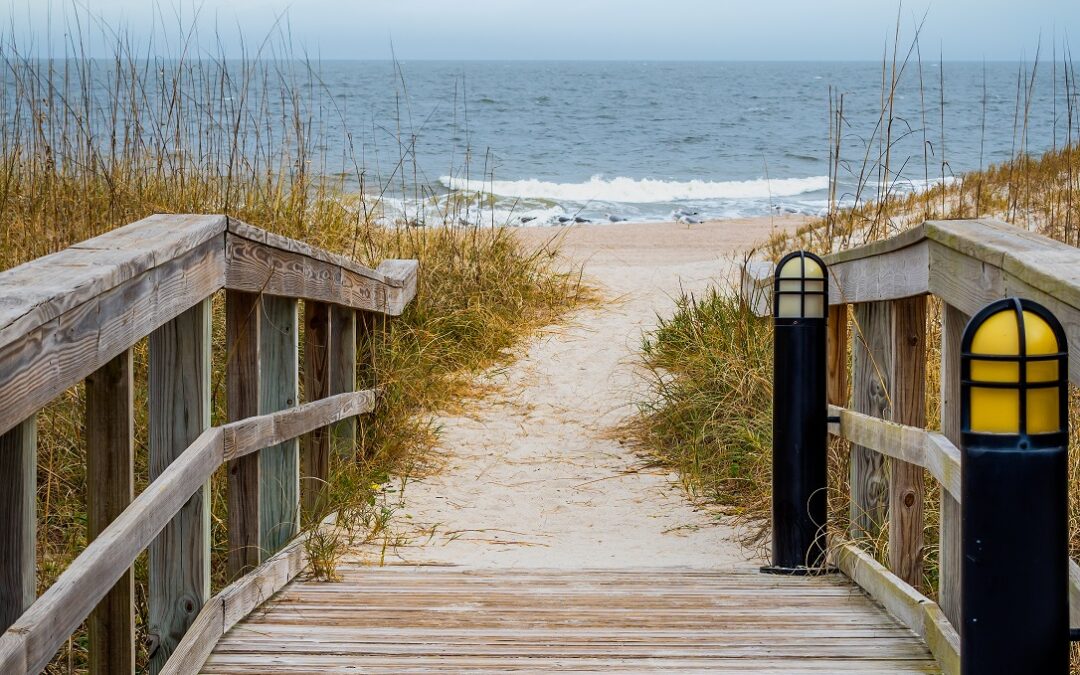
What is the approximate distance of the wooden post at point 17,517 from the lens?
1.53 meters

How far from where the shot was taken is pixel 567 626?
2.70 metres

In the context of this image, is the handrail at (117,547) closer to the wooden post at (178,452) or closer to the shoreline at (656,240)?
the wooden post at (178,452)

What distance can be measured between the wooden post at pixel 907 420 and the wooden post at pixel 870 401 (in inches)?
8.1

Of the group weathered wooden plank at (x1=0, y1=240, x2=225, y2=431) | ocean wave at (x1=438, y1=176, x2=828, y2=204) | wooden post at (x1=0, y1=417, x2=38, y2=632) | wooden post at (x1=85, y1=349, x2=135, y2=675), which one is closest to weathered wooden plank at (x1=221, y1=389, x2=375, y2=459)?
weathered wooden plank at (x1=0, y1=240, x2=225, y2=431)

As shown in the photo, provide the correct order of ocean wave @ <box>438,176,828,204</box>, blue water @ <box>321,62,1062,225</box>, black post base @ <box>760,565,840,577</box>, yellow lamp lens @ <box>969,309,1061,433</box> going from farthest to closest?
ocean wave @ <box>438,176,828,204</box> → blue water @ <box>321,62,1062,225</box> → black post base @ <box>760,565,840,577</box> → yellow lamp lens @ <box>969,309,1061,433</box>

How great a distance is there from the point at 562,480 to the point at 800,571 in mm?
1746

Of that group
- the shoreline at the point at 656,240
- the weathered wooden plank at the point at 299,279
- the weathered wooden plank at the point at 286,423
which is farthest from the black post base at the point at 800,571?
the shoreline at the point at 656,240

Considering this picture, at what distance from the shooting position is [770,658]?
8.08 ft

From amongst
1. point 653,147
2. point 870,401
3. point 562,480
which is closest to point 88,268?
point 870,401

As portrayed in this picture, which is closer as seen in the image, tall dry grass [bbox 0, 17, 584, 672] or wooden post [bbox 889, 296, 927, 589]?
wooden post [bbox 889, 296, 927, 589]

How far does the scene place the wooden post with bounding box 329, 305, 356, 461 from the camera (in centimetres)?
448

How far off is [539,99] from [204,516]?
155 feet

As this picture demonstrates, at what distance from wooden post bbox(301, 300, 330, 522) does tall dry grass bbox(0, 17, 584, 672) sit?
0.09 metres

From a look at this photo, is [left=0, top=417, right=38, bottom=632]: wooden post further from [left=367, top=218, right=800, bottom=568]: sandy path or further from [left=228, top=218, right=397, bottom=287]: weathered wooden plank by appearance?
[left=367, top=218, right=800, bottom=568]: sandy path
